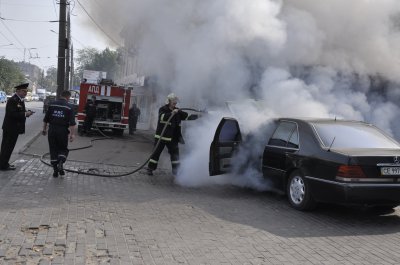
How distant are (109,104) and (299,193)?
44.9 feet

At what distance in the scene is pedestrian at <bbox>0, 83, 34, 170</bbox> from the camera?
28.1 ft

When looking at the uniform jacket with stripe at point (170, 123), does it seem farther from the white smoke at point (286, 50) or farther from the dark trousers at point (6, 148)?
the dark trousers at point (6, 148)

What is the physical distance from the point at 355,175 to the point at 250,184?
228cm

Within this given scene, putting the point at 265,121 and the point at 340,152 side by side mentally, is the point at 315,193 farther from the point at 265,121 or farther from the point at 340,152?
the point at 265,121

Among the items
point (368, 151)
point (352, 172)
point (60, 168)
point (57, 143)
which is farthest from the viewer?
point (57, 143)

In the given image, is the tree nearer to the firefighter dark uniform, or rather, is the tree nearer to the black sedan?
the firefighter dark uniform

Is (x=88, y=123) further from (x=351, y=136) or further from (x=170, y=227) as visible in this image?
(x=170, y=227)

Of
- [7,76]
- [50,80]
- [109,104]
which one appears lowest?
Result: [109,104]

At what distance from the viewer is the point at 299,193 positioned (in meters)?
6.64

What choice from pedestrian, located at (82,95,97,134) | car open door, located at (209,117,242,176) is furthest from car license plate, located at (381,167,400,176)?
pedestrian, located at (82,95,97,134)

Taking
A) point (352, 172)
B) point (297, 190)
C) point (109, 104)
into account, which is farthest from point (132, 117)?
point (352, 172)

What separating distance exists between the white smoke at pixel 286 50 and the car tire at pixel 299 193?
104 inches

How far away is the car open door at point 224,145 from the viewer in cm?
757

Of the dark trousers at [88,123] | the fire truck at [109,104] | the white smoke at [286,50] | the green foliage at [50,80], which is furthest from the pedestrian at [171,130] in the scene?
the green foliage at [50,80]
